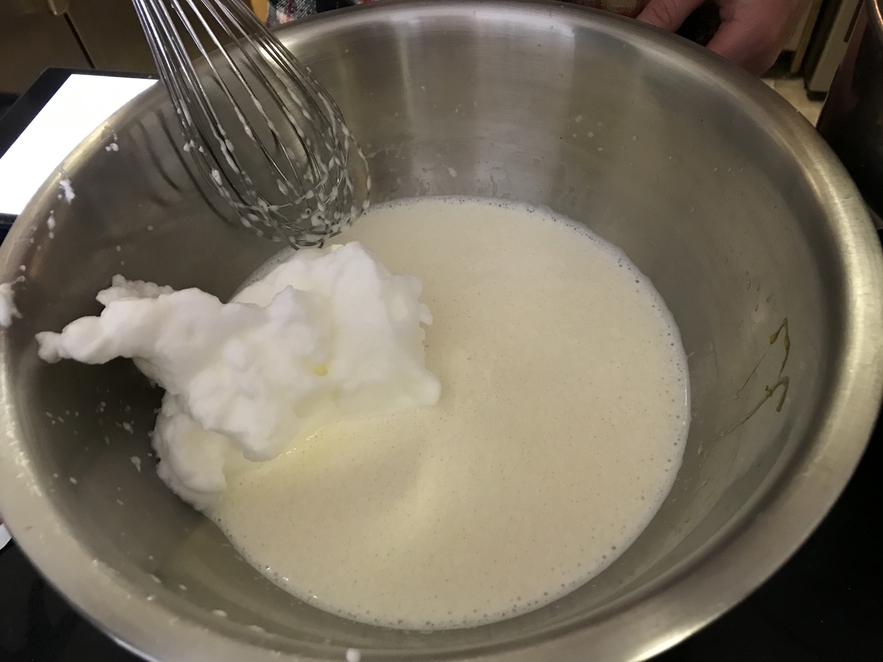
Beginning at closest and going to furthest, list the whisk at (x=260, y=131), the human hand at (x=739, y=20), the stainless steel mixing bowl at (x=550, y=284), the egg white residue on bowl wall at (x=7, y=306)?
the stainless steel mixing bowl at (x=550, y=284)
the egg white residue on bowl wall at (x=7, y=306)
the whisk at (x=260, y=131)
the human hand at (x=739, y=20)

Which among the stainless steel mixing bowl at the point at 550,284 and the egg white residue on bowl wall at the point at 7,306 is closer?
the stainless steel mixing bowl at the point at 550,284

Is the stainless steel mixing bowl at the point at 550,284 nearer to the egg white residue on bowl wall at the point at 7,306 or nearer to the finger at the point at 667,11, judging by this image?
the egg white residue on bowl wall at the point at 7,306

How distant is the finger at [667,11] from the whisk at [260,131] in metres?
0.42

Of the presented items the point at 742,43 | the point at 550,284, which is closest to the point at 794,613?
the point at 550,284

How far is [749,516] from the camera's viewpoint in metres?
0.46

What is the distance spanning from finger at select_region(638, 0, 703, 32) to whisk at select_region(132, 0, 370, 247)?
421 mm

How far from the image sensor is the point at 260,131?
0.83 meters

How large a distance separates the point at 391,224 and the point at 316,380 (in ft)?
1.18

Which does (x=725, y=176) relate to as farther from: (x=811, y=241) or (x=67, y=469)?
(x=67, y=469)

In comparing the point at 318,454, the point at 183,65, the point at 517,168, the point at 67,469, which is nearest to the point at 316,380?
the point at 318,454

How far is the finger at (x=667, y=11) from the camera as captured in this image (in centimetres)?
86

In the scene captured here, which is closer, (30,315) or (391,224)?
(30,315)

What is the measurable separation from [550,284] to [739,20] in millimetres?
415

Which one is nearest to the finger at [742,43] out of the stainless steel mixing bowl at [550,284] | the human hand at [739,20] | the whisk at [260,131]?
the human hand at [739,20]
